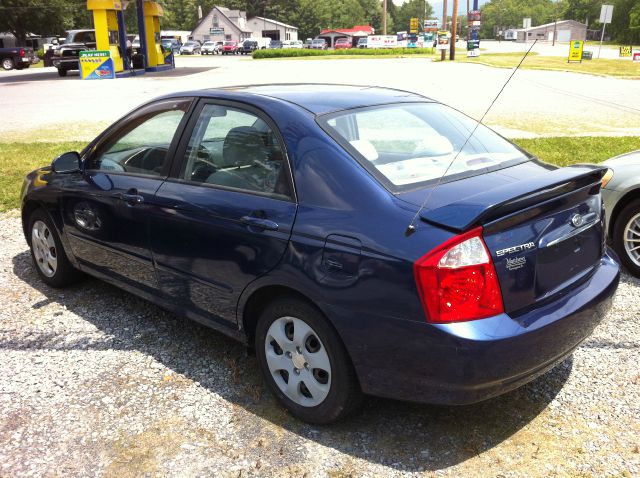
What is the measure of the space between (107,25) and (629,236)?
28538 millimetres

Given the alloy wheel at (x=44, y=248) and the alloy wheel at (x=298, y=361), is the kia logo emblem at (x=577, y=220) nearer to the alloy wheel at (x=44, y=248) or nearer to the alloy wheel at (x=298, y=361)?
the alloy wheel at (x=298, y=361)

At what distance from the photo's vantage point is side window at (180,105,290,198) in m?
3.23

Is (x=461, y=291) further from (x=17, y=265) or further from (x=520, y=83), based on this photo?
(x=520, y=83)

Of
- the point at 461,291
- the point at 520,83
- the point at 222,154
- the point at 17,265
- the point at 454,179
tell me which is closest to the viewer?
the point at 461,291

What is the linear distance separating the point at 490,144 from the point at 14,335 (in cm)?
342

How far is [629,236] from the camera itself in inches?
197

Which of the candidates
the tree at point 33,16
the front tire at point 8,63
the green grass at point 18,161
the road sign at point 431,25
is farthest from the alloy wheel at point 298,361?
the road sign at point 431,25

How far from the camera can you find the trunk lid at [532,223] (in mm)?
2586

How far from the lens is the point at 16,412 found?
10.9 feet

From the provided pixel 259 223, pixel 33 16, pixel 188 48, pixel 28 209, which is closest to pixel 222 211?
pixel 259 223

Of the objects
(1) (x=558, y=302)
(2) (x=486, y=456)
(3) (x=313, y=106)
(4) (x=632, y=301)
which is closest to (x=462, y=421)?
(2) (x=486, y=456)

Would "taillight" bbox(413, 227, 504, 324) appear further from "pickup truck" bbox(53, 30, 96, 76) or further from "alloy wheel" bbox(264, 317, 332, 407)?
"pickup truck" bbox(53, 30, 96, 76)

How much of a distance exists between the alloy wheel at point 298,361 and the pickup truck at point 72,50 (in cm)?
3055

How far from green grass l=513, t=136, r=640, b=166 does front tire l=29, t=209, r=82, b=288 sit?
262 inches
